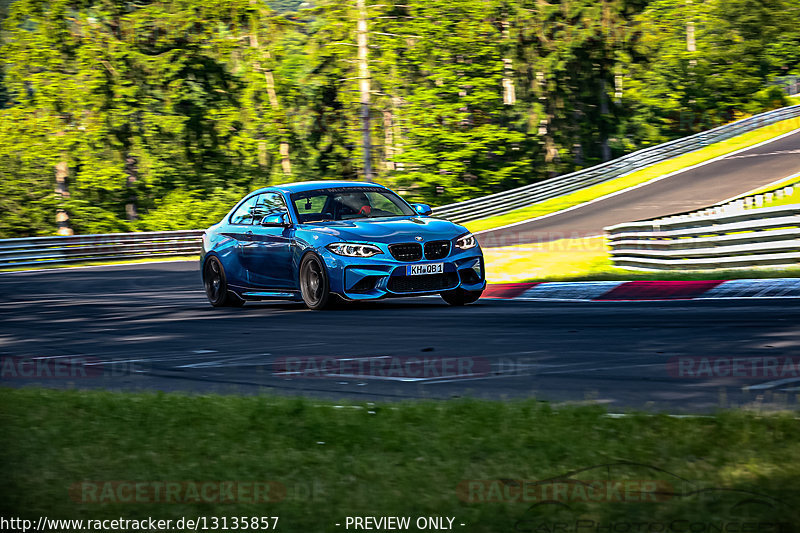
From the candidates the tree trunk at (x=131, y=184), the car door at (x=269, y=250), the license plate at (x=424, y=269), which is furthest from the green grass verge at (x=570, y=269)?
the tree trunk at (x=131, y=184)

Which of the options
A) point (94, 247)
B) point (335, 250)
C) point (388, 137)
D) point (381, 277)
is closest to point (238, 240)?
point (335, 250)

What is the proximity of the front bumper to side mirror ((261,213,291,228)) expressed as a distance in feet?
3.56

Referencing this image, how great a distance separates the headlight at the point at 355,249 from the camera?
504 inches

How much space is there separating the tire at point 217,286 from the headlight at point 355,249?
2744 millimetres

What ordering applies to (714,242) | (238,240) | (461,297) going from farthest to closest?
(714,242) → (238,240) → (461,297)

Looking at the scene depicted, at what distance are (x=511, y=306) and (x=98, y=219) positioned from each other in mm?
38419

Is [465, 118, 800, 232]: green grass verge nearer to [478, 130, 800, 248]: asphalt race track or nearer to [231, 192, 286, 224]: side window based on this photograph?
[478, 130, 800, 248]: asphalt race track

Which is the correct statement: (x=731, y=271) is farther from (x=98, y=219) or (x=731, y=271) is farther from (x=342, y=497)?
(x=98, y=219)

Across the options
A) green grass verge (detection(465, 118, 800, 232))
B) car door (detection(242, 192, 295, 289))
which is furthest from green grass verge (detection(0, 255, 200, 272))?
car door (detection(242, 192, 295, 289))

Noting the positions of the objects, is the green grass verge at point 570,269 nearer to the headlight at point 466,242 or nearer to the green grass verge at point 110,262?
the headlight at point 466,242

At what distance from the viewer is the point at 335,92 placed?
53812mm

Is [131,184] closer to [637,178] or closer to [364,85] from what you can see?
[364,85]

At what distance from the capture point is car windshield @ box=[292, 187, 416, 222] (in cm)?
1391

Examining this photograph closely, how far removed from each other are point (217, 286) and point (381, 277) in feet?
11.5
